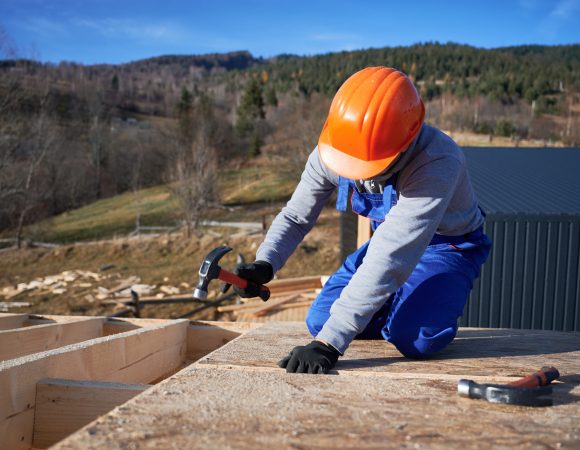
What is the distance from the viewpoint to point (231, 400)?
1714mm

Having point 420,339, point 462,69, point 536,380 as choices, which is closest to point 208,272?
point 420,339

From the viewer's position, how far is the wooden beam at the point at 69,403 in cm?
191

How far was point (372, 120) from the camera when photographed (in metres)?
2.36

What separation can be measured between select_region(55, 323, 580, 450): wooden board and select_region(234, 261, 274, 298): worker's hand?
0.48 meters

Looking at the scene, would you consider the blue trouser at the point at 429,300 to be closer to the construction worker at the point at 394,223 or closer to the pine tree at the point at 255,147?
the construction worker at the point at 394,223

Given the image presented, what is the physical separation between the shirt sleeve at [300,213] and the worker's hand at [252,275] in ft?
0.40

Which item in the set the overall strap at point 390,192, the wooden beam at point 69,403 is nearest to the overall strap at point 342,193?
the overall strap at point 390,192

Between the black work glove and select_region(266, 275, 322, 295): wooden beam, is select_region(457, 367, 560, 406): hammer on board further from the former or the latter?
select_region(266, 275, 322, 295): wooden beam

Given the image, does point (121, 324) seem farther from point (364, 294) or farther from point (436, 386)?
point (436, 386)

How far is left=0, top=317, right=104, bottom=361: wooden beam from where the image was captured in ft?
8.55

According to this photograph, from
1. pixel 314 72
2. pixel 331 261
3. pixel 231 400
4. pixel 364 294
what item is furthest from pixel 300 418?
pixel 314 72

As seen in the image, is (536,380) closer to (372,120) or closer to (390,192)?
(390,192)

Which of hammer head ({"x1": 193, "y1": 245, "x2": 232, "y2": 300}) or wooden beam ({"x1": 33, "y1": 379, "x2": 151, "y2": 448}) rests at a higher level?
hammer head ({"x1": 193, "y1": 245, "x2": 232, "y2": 300})

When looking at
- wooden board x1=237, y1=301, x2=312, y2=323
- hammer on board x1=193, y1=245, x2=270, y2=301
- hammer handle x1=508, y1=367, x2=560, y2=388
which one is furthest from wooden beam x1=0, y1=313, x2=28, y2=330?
wooden board x1=237, y1=301, x2=312, y2=323
